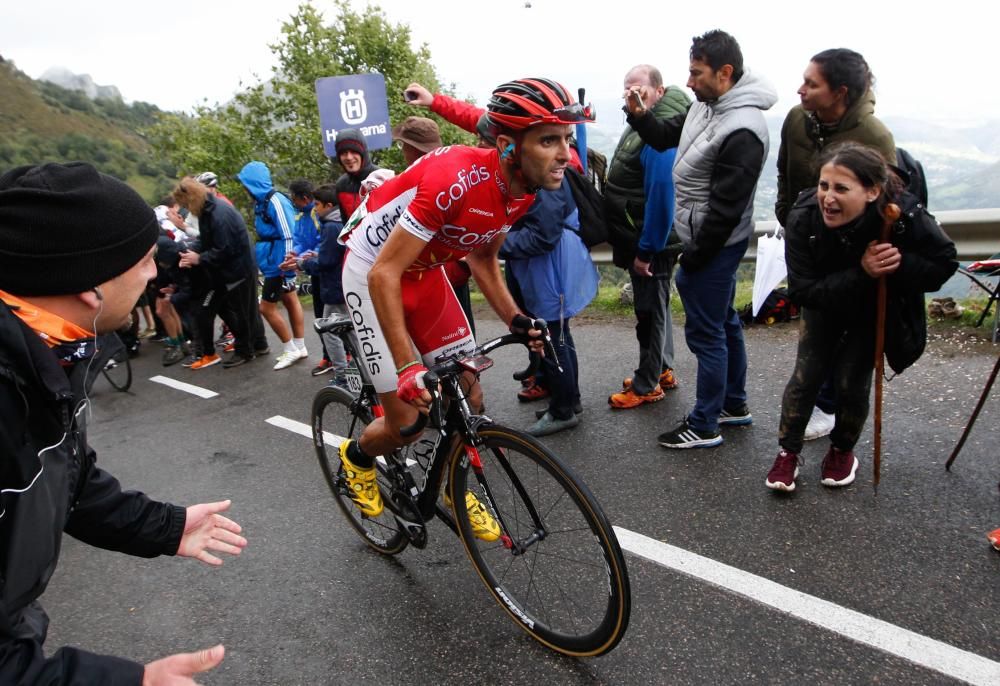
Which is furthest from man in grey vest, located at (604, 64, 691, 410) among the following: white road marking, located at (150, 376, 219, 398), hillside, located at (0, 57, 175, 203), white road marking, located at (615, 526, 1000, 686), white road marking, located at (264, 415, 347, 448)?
hillside, located at (0, 57, 175, 203)

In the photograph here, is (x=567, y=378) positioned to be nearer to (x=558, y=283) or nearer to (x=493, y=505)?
(x=558, y=283)

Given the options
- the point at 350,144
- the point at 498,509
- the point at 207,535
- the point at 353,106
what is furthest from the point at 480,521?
the point at 353,106

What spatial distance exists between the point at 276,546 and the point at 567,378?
6.76 feet

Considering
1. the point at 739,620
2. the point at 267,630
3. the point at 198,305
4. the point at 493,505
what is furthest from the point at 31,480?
the point at 198,305

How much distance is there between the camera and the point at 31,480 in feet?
3.88

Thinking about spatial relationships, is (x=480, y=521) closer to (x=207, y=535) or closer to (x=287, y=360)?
(x=207, y=535)

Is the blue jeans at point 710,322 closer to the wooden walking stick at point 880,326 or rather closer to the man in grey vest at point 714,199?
the man in grey vest at point 714,199

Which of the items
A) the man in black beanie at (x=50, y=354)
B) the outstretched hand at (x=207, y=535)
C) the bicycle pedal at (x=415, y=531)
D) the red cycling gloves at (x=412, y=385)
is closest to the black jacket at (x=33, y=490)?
the man in black beanie at (x=50, y=354)

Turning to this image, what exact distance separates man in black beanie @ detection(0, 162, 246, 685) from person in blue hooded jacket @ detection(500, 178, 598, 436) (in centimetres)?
281

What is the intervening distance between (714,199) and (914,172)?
0.97 meters

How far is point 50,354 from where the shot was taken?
120 centimetres

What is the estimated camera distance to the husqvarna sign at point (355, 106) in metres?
9.37

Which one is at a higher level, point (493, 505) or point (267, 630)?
point (493, 505)

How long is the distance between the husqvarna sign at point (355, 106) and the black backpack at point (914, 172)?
7389 millimetres
